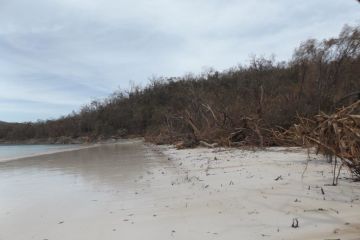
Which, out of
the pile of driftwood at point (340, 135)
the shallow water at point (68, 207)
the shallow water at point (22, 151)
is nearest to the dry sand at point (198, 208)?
the shallow water at point (68, 207)

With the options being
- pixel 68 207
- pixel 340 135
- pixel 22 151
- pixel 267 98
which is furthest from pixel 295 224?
pixel 22 151

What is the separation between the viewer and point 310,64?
107 ft

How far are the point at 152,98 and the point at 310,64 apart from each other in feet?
178

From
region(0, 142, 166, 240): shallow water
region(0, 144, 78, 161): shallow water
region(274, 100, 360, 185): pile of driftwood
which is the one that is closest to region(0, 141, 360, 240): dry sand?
region(0, 142, 166, 240): shallow water

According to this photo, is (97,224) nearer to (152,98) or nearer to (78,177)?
(78,177)

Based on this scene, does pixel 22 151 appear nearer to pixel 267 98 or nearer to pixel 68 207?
pixel 267 98

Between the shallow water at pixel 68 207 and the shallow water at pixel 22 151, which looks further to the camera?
the shallow water at pixel 22 151

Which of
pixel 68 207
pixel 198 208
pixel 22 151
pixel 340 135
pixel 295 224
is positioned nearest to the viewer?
pixel 295 224

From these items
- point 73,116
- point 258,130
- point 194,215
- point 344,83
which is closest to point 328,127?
point 194,215

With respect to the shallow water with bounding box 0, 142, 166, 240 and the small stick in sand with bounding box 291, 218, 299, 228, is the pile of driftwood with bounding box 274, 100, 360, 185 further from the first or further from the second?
the shallow water with bounding box 0, 142, 166, 240

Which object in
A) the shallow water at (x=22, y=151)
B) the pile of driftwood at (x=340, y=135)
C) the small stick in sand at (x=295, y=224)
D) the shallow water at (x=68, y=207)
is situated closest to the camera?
the small stick in sand at (x=295, y=224)

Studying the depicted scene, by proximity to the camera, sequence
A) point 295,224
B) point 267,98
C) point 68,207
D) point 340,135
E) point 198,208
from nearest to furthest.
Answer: point 295,224 < point 198,208 < point 340,135 < point 68,207 < point 267,98

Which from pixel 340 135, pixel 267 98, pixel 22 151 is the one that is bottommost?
pixel 340 135

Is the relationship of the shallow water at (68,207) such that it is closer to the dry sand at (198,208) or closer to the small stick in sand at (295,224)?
the dry sand at (198,208)
